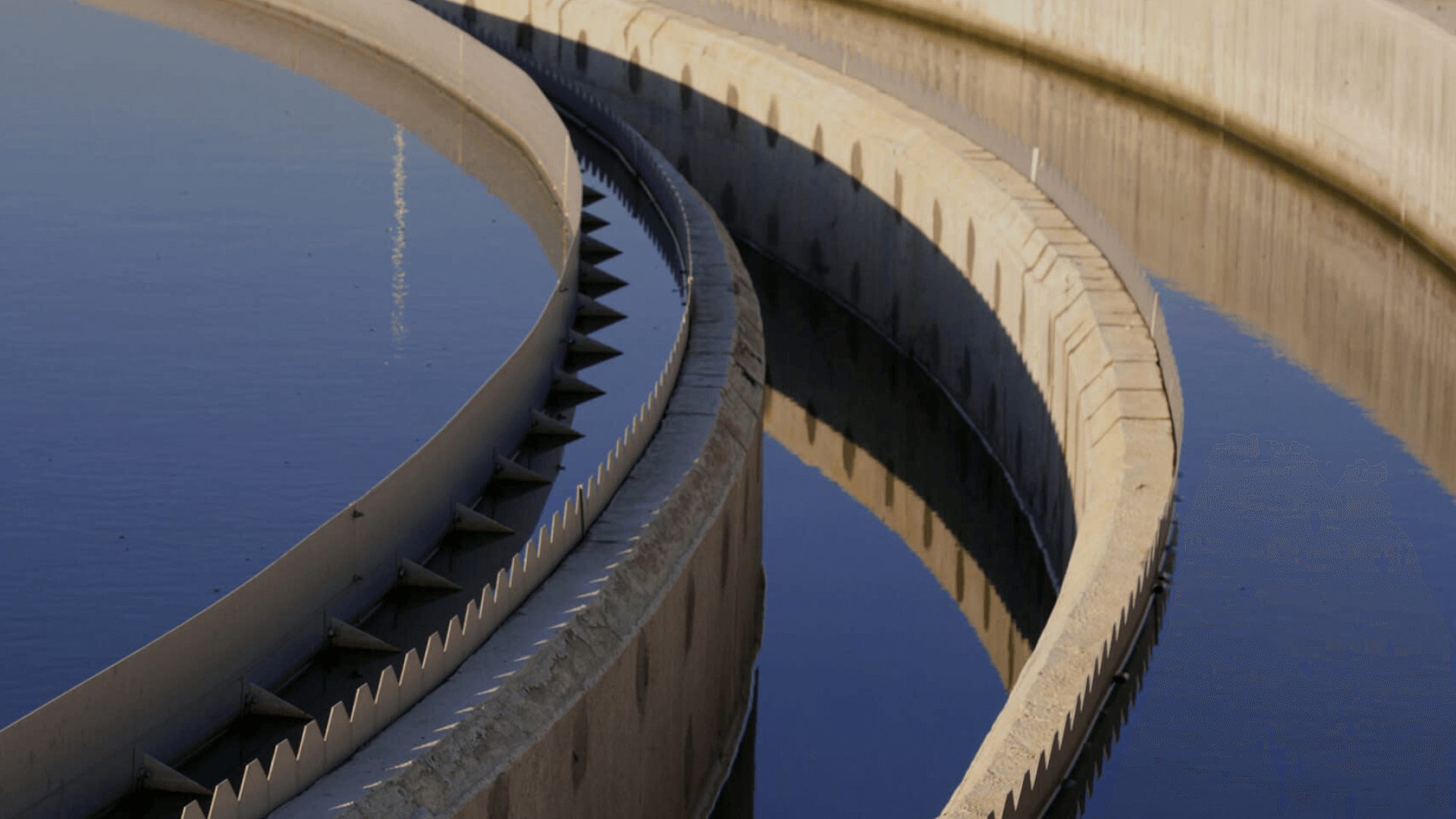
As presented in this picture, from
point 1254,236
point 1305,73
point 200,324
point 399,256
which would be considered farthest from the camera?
point 1305,73

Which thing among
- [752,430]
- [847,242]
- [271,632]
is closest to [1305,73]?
[847,242]

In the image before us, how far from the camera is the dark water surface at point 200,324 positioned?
21.8 meters

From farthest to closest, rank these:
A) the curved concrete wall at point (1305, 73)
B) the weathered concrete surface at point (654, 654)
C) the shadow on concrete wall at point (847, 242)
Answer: the curved concrete wall at point (1305, 73) → the shadow on concrete wall at point (847, 242) → the weathered concrete surface at point (654, 654)

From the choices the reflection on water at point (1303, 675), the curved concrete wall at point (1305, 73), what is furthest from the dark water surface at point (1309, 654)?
the curved concrete wall at point (1305, 73)

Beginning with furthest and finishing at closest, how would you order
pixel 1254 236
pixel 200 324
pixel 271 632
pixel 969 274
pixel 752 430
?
pixel 1254 236, pixel 969 274, pixel 200 324, pixel 752 430, pixel 271 632

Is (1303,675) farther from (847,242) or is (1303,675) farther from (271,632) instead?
(847,242)

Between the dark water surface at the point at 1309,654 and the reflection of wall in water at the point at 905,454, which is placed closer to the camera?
the dark water surface at the point at 1309,654

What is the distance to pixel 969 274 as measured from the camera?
112 ft

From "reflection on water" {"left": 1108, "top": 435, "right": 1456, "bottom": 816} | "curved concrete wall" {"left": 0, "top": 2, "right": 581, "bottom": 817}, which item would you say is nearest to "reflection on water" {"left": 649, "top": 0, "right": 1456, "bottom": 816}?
"reflection on water" {"left": 1108, "top": 435, "right": 1456, "bottom": 816}

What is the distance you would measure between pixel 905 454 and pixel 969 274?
3.47m

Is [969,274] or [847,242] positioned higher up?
[969,274]

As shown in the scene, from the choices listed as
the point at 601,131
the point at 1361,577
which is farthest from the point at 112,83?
the point at 1361,577

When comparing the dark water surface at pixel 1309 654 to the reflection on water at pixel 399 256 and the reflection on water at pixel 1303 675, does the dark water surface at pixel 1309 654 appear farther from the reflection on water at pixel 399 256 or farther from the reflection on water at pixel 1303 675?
the reflection on water at pixel 399 256

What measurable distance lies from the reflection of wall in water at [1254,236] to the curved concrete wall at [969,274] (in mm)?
2579
